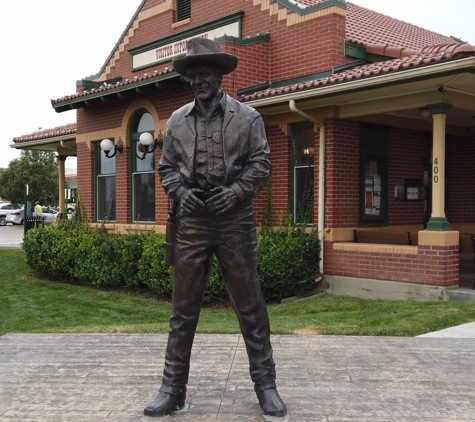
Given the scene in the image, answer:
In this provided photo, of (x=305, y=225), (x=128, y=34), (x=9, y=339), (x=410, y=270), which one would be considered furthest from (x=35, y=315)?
(x=128, y=34)

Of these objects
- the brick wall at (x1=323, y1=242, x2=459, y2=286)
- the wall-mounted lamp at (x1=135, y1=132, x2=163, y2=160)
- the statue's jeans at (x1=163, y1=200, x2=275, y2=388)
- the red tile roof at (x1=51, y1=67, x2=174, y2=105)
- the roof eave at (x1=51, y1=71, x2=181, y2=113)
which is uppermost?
the red tile roof at (x1=51, y1=67, x2=174, y2=105)

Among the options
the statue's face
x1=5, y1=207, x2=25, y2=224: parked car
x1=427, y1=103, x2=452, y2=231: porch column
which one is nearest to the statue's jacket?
the statue's face

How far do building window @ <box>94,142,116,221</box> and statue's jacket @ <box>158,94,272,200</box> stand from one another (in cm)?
971

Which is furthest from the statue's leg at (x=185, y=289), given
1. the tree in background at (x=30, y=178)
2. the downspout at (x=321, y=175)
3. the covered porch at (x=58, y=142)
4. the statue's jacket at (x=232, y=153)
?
the tree in background at (x=30, y=178)

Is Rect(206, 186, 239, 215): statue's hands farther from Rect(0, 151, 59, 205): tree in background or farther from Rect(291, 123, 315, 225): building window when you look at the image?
Rect(0, 151, 59, 205): tree in background

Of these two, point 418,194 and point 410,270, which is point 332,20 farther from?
point 410,270

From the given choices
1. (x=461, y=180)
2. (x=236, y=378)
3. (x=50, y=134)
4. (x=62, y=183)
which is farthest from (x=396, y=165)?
(x=62, y=183)

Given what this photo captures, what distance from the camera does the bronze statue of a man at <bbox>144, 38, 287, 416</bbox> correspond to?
12.8 ft

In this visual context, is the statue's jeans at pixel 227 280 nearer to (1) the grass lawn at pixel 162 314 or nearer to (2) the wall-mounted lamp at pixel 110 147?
(1) the grass lawn at pixel 162 314

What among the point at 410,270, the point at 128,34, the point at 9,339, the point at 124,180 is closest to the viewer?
the point at 9,339

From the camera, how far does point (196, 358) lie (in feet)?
17.9

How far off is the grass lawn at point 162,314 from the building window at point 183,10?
248 inches

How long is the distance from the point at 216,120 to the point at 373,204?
7640 mm

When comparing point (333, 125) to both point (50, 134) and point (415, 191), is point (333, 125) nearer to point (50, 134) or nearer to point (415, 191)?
point (415, 191)
